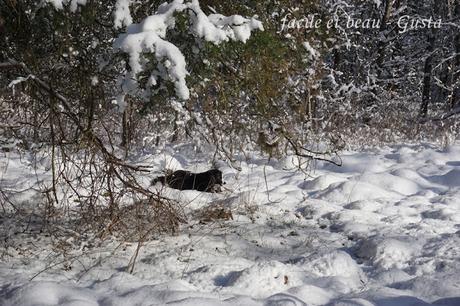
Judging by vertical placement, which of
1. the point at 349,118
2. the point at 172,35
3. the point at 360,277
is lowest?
the point at 360,277

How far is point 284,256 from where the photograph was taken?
4.01 meters

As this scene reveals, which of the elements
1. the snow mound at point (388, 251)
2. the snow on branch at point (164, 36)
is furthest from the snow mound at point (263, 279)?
the snow on branch at point (164, 36)

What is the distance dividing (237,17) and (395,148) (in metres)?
6.53

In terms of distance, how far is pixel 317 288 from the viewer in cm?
321

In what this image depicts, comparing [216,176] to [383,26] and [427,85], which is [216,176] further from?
[427,85]

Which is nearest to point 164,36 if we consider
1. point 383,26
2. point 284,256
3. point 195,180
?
point 284,256

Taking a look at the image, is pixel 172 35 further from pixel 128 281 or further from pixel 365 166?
pixel 365 166

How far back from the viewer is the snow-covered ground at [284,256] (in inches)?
120

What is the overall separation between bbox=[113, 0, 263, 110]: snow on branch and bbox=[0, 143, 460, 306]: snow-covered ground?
133 centimetres

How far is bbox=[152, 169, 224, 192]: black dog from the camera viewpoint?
18.5 ft

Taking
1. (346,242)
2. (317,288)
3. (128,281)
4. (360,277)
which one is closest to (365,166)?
(346,242)

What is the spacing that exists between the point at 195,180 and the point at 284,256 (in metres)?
2.12

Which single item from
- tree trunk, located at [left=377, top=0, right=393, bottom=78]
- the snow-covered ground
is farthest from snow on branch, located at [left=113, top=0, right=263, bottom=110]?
tree trunk, located at [left=377, top=0, right=393, bottom=78]

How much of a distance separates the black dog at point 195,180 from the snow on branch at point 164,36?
2.94m
